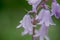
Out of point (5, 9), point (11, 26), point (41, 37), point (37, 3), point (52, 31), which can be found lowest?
point (41, 37)

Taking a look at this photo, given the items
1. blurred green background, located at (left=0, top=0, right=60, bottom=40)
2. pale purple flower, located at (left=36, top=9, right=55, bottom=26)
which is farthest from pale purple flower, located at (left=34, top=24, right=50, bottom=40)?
blurred green background, located at (left=0, top=0, right=60, bottom=40)

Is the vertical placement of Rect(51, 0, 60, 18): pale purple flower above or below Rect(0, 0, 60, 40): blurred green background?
below

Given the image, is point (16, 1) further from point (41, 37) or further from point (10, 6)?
point (41, 37)

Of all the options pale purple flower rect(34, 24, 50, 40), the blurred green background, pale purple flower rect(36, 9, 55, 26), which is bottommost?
pale purple flower rect(34, 24, 50, 40)

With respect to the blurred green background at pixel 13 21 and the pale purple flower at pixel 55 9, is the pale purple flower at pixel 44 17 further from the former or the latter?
the blurred green background at pixel 13 21

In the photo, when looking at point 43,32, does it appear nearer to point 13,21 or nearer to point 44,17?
point 44,17

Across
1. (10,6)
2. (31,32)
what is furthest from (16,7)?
(31,32)

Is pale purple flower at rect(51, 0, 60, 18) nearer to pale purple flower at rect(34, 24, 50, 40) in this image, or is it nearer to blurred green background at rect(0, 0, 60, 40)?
pale purple flower at rect(34, 24, 50, 40)

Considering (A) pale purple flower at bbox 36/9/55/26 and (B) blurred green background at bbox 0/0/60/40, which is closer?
(A) pale purple flower at bbox 36/9/55/26

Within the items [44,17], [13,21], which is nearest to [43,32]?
[44,17]
